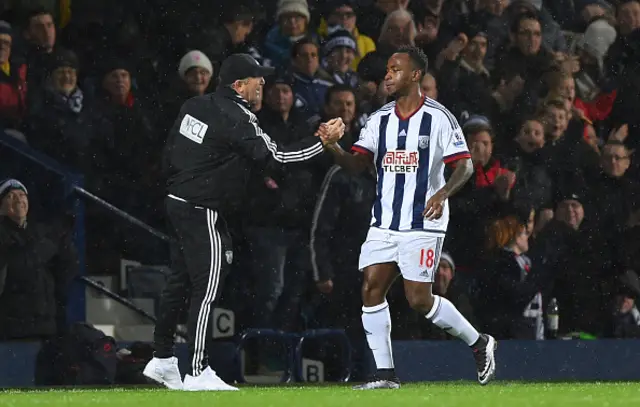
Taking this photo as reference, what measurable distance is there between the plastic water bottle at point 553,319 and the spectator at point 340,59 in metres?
2.46

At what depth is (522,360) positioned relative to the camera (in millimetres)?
12312

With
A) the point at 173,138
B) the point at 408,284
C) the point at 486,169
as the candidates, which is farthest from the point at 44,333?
the point at 486,169

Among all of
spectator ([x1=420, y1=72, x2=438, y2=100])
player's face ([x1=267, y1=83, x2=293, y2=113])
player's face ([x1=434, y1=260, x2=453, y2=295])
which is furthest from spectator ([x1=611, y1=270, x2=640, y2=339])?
player's face ([x1=267, y1=83, x2=293, y2=113])

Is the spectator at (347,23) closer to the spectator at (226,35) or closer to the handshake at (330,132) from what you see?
the spectator at (226,35)

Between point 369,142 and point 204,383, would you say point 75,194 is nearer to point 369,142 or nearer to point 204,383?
point 204,383

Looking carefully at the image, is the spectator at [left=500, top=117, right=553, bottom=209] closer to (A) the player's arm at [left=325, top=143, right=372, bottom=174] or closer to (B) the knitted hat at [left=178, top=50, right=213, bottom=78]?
(B) the knitted hat at [left=178, top=50, right=213, bottom=78]

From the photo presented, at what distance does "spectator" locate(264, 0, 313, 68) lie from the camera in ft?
44.2

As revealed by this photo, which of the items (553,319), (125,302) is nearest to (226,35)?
(125,302)

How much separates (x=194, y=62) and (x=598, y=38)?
4.65m

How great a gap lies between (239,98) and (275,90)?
2.55m

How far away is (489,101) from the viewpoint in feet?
45.6

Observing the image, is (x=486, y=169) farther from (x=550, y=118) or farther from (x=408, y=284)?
(x=408, y=284)

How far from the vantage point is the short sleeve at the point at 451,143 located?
9500 mm

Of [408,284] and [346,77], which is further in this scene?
[346,77]
